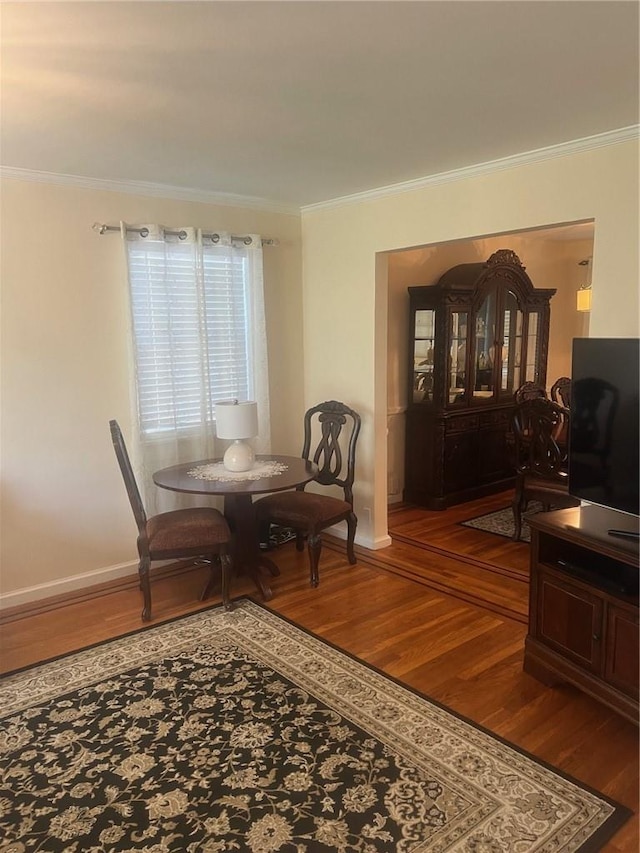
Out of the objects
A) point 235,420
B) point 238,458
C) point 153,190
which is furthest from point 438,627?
point 153,190

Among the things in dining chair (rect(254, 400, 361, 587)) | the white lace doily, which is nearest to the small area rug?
dining chair (rect(254, 400, 361, 587))

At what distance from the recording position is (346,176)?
12.3ft

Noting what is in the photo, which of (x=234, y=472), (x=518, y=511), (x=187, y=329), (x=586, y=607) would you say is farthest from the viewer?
(x=518, y=511)

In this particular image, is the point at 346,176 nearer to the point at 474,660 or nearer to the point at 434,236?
the point at 434,236

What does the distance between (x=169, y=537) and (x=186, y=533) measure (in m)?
0.10

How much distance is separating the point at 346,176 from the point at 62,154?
5.24ft

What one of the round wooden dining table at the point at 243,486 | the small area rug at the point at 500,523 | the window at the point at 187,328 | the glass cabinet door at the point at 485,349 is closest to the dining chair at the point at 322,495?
the round wooden dining table at the point at 243,486

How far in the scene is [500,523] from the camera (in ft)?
16.9

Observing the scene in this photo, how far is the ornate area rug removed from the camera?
2012 millimetres

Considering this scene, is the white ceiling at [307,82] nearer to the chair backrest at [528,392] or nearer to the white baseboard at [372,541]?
the chair backrest at [528,392]

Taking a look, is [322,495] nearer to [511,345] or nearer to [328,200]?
[328,200]

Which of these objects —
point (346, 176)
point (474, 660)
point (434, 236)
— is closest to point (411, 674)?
point (474, 660)

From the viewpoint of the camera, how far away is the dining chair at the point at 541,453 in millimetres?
4434

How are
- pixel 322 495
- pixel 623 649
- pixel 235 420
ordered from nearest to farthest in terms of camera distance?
A: 1. pixel 623 649
2. pixel 235 420
3. pixel 322 495
